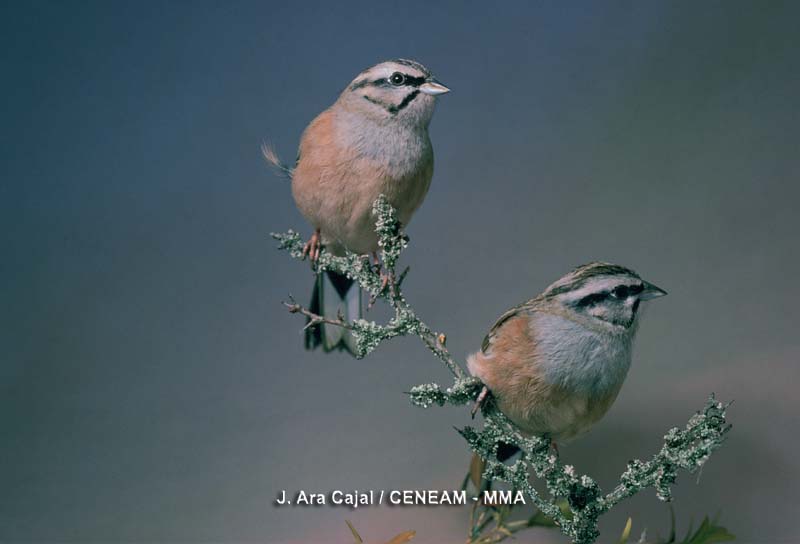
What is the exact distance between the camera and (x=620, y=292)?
168 centimetres

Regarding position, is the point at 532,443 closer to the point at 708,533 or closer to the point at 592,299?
the point at 592,299

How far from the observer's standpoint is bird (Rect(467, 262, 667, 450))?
1692 mm

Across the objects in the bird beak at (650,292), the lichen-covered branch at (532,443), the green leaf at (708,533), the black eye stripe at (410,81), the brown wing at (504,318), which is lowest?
the green leaf at (708,533)

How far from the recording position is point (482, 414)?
1.74 m

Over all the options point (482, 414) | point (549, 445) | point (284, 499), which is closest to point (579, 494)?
point (549, 445)

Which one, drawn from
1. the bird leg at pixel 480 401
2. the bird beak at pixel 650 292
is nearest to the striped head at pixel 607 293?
the bird beak at pixel 650 292

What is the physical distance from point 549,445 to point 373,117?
1.00 meters

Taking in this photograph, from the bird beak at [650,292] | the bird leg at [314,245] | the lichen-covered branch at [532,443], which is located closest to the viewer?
the lichen-covered branch at [532,443]

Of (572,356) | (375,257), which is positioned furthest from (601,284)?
(375,257)

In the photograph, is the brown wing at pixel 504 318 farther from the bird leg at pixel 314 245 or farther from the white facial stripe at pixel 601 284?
the bird leg at pixel 314 245

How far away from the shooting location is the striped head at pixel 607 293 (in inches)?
65.3

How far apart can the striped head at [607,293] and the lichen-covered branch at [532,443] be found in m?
0.29

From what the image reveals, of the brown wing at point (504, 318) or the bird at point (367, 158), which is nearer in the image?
the brown wing at point (504, 318)

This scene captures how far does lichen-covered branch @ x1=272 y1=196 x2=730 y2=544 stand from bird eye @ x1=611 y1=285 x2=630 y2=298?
12.1 inches
